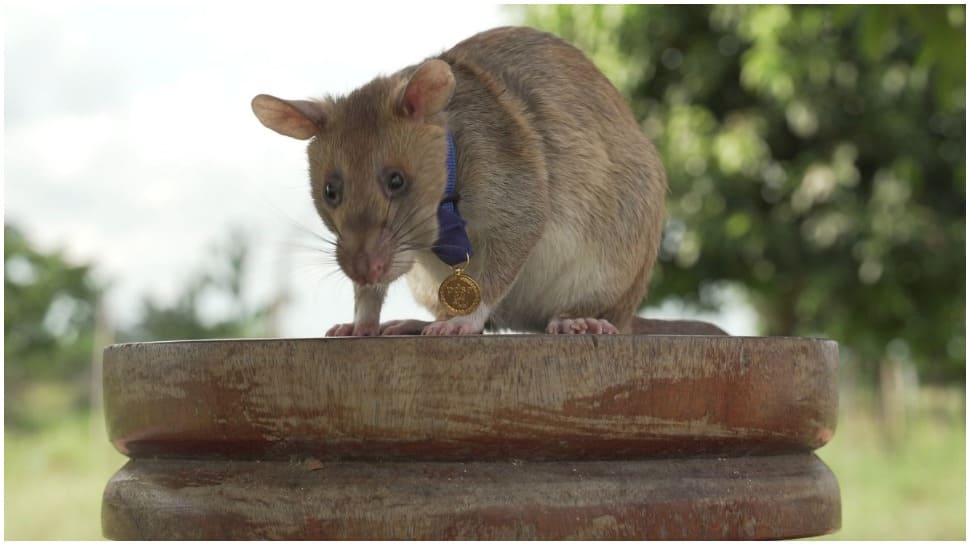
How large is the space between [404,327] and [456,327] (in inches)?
11.9

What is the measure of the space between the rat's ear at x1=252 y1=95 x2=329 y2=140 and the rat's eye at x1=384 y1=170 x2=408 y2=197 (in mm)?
277

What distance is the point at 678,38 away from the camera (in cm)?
1617

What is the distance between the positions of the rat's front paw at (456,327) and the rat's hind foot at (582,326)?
0.29m

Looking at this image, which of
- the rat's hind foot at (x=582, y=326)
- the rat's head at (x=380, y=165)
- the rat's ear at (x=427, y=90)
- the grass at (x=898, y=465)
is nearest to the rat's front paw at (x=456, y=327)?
the rat's head at (x=380, y=165)

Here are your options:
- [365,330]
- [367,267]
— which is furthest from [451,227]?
[365,330]

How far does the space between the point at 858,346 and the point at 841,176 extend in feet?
8.37

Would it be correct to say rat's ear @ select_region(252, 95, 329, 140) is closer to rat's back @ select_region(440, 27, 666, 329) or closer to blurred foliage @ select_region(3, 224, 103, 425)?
rat's back @ select_region(440, 27, 666, 329)

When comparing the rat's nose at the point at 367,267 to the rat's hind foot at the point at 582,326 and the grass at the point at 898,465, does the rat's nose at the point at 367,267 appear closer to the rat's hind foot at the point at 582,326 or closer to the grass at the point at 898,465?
the rat's hind foot at the point at 582,326

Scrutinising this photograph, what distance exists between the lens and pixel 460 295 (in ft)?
9.95

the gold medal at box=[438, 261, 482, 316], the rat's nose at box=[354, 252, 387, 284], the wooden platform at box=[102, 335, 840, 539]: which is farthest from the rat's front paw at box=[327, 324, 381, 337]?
the wooden platform at box=[102, 335, 840, 539]

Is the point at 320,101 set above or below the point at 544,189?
above

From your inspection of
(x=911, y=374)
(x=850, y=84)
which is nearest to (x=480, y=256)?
(x=850, y=84)

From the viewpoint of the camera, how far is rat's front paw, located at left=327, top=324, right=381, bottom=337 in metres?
3.20

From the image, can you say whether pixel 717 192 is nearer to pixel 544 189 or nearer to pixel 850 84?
pixel 850 84
